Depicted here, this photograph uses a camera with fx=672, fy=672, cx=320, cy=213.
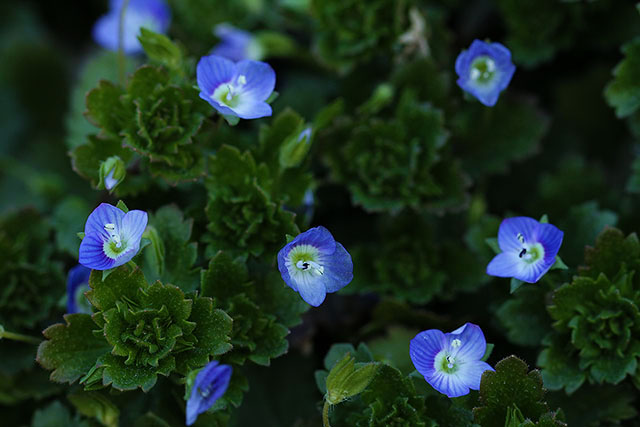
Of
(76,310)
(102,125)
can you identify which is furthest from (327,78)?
(76,310)

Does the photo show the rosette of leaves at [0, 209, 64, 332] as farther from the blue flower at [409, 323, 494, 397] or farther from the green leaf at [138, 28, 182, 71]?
the blue flower at [409, 323, 494, 397]

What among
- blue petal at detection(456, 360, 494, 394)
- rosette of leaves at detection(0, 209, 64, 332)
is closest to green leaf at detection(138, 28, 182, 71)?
rosette of leaves at detection(0, 209, 64, 332)

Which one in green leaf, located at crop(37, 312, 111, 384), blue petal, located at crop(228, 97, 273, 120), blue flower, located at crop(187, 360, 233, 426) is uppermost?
blue petal, located at crop(228, 97, 273, 120)

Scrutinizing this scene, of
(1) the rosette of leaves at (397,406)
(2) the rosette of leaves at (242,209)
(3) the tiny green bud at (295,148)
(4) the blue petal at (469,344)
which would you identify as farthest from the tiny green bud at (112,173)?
(4) the blue petal at (469,344)

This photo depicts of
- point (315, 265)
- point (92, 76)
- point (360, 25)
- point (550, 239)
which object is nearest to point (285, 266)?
point (315, 265)

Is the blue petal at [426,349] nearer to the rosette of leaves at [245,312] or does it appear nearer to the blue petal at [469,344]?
the blue petal at [469,344]

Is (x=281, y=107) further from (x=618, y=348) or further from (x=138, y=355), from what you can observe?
(x=618, y=348)
